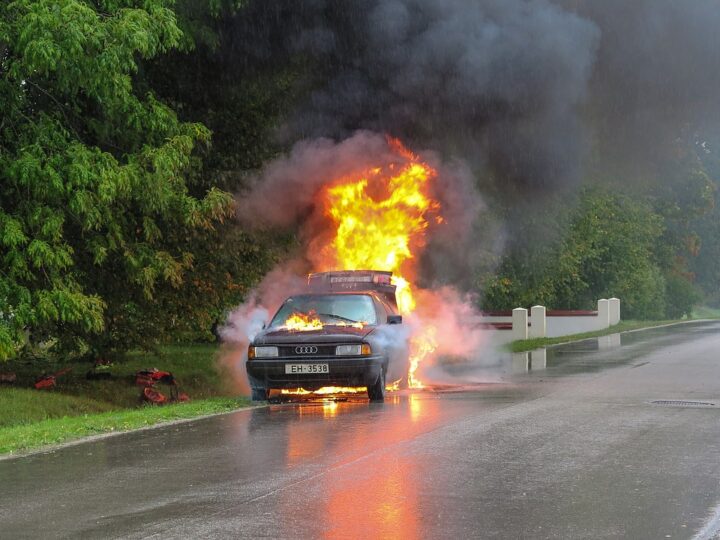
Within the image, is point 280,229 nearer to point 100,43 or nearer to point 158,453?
point 100,43

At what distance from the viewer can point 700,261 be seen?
74.8 m

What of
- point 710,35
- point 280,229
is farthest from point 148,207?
point 710,35

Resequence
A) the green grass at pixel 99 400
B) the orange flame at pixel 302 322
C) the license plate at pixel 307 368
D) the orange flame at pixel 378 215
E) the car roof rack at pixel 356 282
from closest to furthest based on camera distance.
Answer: the green grass at pixel 99 400
the license plate at pixel 307 368
the orange flame at pixel 302 322
the car roof rack at pixel 356 282
the orange flame at pixel 378 215

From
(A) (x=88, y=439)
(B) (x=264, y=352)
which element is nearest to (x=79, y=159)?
(B) (x=264, y=352)

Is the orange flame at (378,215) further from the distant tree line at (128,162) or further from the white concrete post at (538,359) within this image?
the white concrete post at (538,359)

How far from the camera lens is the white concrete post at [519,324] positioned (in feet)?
115

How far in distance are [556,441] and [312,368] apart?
4554 mm

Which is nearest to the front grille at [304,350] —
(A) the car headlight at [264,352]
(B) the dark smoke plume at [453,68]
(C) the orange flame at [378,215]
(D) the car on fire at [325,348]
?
(D) the car on fire at [325,348]

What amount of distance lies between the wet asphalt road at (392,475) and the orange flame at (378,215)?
813 cm

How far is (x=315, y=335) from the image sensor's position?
14086 mm

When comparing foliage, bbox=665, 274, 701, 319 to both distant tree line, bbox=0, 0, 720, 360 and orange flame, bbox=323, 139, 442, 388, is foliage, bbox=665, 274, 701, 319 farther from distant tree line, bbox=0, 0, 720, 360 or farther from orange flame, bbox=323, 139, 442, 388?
distant tree line, bbox=0, 0, 720, 360

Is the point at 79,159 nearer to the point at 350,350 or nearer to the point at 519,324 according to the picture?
the point at 350,350

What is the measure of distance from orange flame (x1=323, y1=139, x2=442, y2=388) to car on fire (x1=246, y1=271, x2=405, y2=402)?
594 centimetres

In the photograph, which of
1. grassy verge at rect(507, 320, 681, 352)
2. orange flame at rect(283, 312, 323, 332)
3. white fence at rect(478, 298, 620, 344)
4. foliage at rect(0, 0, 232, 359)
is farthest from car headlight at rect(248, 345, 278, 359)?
white fence at rect(478, 298, 620, 344)
